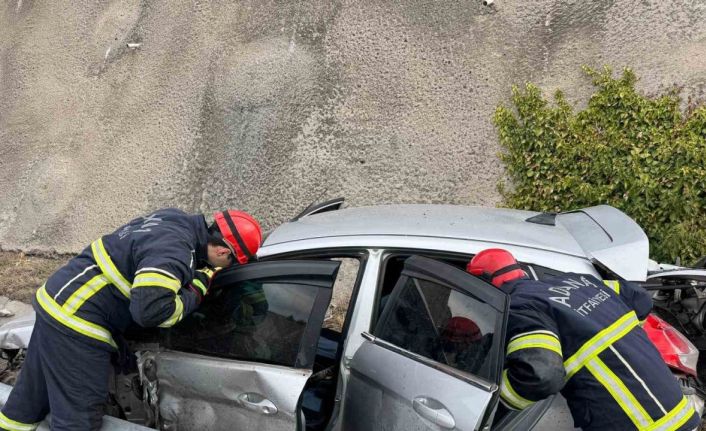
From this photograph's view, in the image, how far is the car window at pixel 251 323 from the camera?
2816 mm

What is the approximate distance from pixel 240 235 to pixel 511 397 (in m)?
1.43

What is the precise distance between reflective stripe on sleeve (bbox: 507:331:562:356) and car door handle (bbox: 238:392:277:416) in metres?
1.09

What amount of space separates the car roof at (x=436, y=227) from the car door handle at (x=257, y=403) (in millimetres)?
814

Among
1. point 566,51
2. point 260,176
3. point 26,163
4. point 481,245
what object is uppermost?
point 566,51

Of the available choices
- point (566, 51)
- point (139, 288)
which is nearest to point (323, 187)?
point (566, 51)

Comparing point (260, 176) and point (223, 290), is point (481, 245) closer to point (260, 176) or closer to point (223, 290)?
point (223, 290)

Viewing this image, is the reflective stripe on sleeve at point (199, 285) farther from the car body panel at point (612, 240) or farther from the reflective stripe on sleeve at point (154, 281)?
the car body panel at point (612, 240)

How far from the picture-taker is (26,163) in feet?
27.7

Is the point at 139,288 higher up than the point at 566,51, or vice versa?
the point at 566,51

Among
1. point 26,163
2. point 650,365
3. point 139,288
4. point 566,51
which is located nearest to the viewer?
point 650,365

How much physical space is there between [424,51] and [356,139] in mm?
1261

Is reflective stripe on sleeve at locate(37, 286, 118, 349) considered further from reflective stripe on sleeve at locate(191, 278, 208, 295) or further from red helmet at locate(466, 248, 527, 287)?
red helmet at locate(466, 248, 527, 287)

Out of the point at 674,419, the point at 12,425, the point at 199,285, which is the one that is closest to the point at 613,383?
the point at 674,419

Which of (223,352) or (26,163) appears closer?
(223,352)
